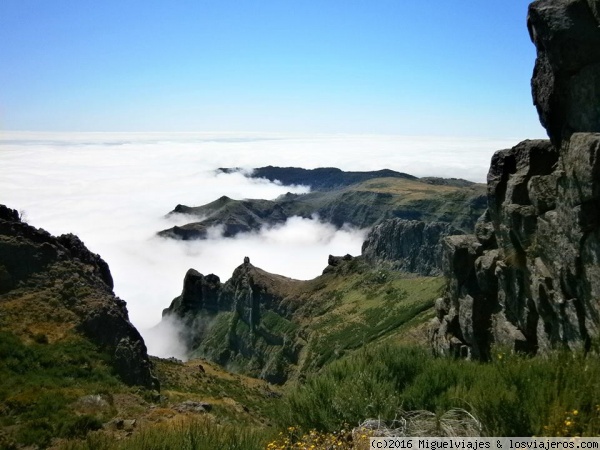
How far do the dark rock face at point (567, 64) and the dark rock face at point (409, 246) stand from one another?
93.4m

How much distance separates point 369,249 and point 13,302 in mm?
97889

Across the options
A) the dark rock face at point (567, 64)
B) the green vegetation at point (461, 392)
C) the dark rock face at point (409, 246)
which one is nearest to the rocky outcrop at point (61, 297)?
the green vegetation at point (461, 392)

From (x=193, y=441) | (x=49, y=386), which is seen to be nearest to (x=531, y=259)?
(x=193, y=441)

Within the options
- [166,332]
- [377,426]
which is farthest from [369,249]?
[377,426]

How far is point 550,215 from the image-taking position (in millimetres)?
18734

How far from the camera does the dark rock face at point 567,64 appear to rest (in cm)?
1792

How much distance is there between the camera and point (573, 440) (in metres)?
6.72

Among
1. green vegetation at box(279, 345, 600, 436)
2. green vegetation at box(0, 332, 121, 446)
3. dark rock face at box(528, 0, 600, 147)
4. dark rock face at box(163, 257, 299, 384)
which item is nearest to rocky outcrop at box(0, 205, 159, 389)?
green vegetation at box(0, 332, 121, 446)

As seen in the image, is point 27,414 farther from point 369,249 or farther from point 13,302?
point 369,249

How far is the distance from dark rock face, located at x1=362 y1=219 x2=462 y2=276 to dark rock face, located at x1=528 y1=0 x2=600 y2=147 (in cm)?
9336

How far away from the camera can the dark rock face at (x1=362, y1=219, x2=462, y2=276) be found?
11431 centimetres

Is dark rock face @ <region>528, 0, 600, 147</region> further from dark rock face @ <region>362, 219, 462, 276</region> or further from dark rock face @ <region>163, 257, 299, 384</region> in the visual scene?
dark rock face @ <region>362, 219, 462, 276</region>

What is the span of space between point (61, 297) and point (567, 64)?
3719 cm

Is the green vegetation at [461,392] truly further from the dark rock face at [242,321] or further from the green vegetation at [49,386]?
the dark rock face at [242,321]
